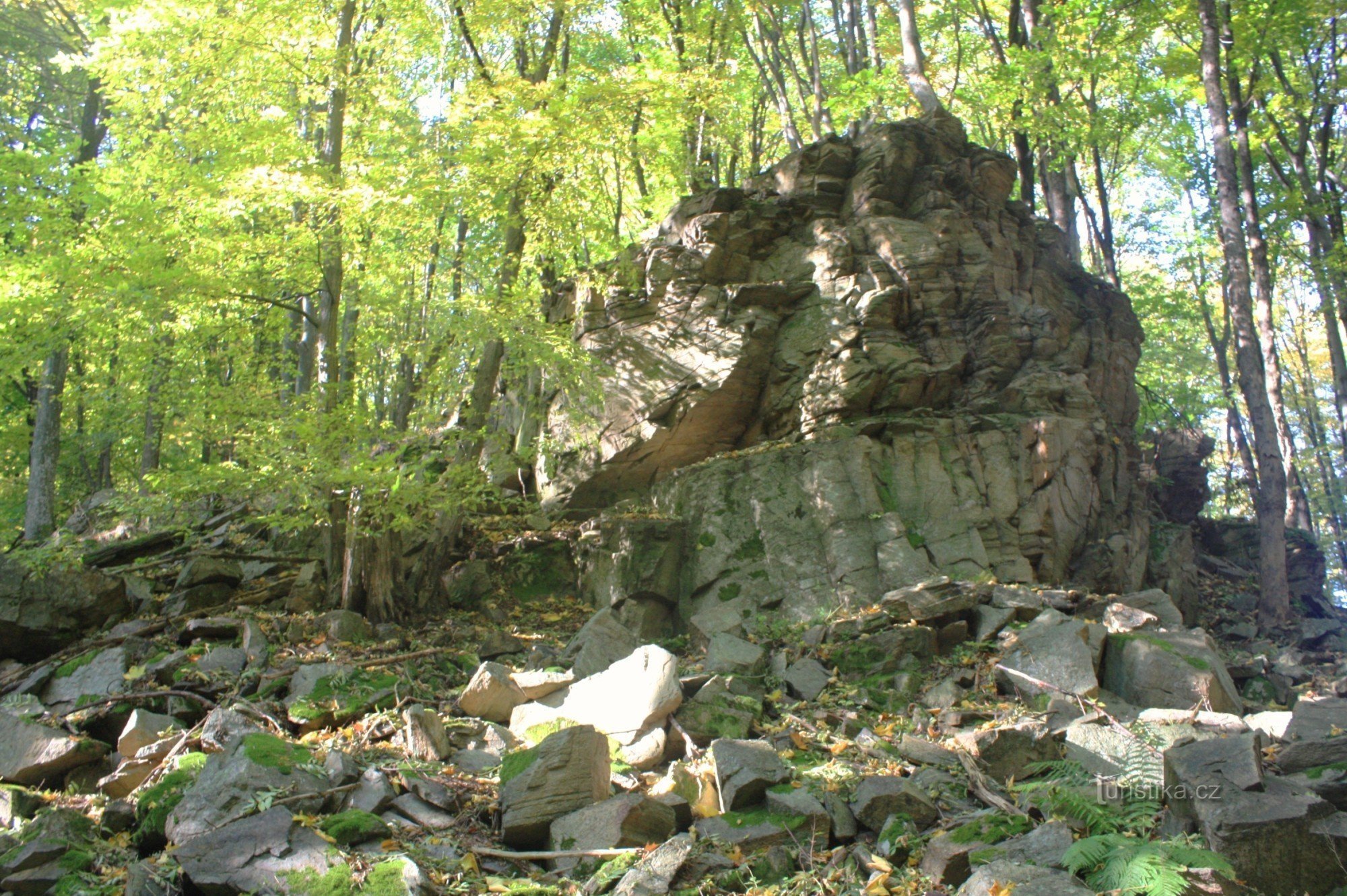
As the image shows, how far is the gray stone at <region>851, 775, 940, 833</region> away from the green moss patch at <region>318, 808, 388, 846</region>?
103 inches

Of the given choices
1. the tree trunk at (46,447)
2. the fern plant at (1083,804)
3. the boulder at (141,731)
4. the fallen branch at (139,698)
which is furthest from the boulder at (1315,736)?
the tree trunk at (46,447)

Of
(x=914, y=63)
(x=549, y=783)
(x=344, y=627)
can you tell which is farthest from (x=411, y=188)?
(x=914, y=63)

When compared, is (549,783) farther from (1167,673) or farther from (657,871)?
(1167,673)

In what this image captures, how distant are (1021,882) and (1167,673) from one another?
4033 millimetres

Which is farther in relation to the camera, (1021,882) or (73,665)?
(73,665)

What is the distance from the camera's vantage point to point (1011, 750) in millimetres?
5430

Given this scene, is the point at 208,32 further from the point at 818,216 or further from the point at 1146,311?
the point at 1146,311

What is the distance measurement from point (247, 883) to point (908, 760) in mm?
3953

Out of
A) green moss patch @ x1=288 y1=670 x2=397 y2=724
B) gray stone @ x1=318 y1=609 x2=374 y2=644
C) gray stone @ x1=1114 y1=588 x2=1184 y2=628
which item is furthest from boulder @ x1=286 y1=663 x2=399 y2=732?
gray stone @ x1=1114 y1=588 x2=1184 y2=628

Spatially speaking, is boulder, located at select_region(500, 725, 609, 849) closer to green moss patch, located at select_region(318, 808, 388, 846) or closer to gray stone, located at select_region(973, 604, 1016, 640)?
green moss patch, located at select_region(318, 808, 388, 846)

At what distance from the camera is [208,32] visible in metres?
9.62

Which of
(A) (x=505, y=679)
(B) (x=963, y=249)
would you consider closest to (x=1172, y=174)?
(B) (x=963, y=249)

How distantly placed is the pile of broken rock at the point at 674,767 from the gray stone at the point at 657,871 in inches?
0.5

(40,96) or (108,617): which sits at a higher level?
(40,96)
